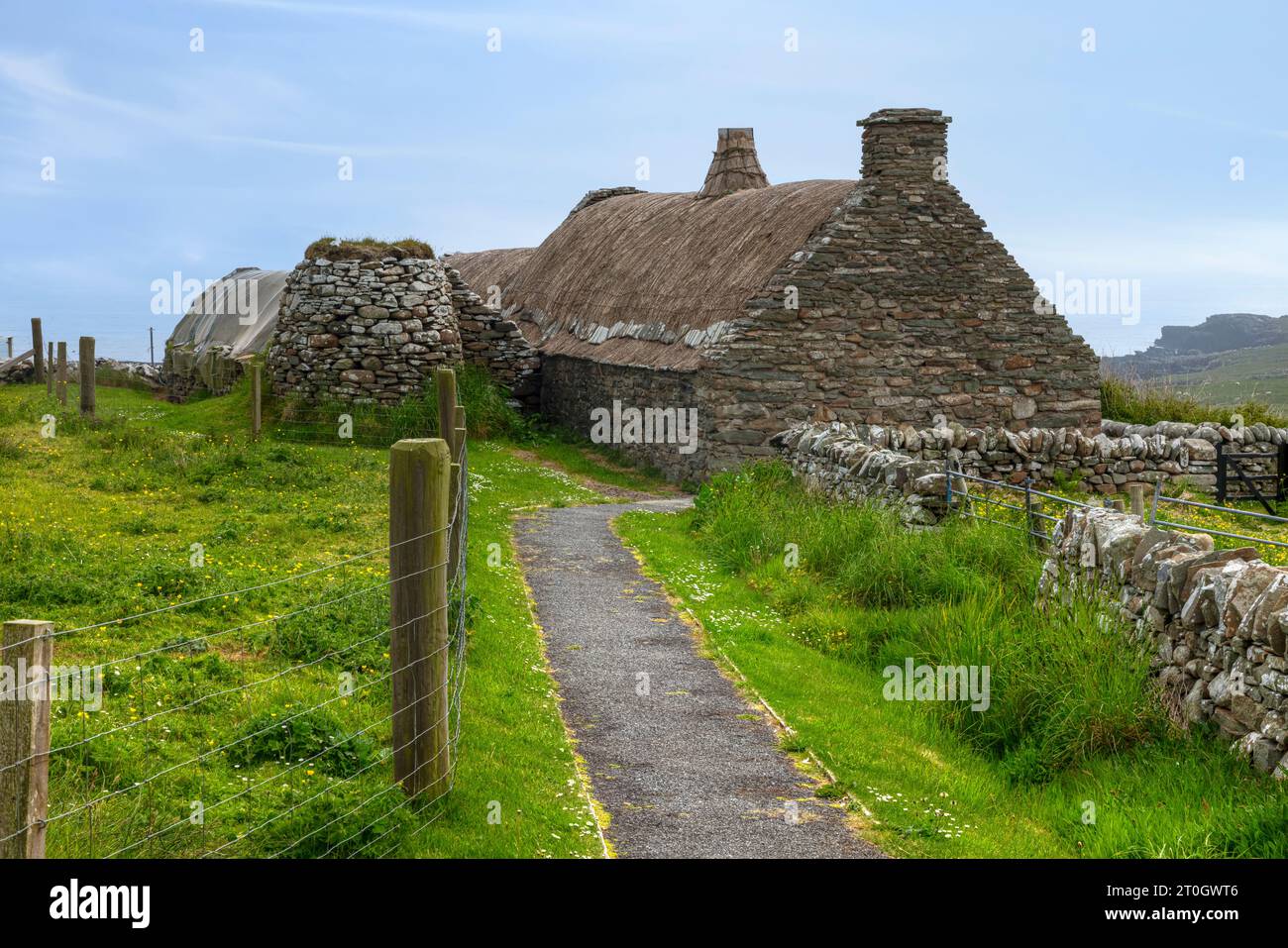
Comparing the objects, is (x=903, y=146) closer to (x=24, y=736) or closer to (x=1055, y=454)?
(x=1055, y=454)

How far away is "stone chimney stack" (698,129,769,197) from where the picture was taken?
Result: 31531 millimetres

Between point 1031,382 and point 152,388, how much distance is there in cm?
2451

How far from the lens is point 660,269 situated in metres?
28.0

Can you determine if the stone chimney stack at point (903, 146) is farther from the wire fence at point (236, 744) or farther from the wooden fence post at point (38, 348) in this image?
the wooden fence post at point (38, 348)

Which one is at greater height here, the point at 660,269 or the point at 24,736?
the point at 660,269

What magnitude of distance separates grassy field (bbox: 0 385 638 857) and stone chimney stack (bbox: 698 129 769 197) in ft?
48.7

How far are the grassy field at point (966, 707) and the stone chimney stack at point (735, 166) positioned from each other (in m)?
18.2

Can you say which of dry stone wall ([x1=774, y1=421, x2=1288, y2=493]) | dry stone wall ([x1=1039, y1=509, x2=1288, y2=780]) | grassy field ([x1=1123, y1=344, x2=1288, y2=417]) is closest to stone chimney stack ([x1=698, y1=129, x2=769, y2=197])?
dry stone wall ([x1=774, y1=421, x2=1288, y2=493])

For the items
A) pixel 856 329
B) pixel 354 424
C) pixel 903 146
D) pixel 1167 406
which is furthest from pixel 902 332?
pixel 354 424

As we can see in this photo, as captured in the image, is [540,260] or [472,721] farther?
[540,260]

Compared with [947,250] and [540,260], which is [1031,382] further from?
[540,260]

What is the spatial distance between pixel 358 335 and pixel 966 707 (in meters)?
19.0
